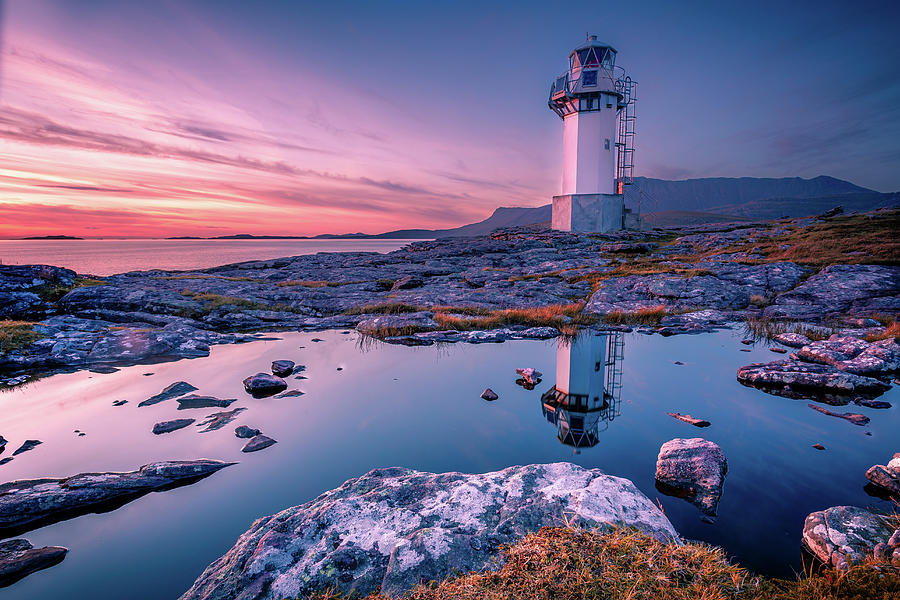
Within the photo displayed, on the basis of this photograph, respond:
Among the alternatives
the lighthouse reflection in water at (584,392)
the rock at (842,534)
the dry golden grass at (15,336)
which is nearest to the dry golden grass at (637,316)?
the lighthouse reflection in water at (584,392)

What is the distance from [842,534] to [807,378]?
24.8 ft

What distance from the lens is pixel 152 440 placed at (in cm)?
804

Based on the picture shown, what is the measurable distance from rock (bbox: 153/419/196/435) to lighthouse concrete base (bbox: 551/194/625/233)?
59004 millimetres

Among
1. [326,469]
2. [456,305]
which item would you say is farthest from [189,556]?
[456,305]

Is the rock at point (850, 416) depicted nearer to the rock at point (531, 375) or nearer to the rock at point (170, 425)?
the rock at point (531, 375)

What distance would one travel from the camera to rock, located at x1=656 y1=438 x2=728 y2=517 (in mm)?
6047

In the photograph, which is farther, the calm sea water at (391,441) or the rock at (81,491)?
the rock at (81,491)

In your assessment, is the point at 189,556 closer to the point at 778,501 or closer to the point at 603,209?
the point at 778,501

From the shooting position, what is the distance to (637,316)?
19.6 meters

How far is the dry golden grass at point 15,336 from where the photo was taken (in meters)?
13.0

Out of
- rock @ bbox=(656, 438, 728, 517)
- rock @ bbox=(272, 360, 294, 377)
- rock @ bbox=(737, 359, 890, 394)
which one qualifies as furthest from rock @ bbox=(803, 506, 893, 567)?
rock @ bbox=(272, 360, 294, 377)

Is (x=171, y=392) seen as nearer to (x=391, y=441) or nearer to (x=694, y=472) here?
(x=391, y=441)

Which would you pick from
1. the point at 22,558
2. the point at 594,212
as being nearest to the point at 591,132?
the point at 594,212

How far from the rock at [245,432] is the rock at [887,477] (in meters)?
11.7
